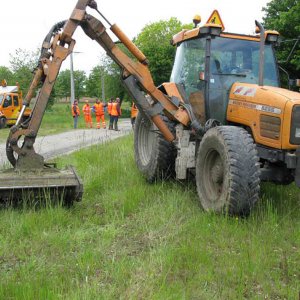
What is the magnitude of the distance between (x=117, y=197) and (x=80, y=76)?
89297 mm

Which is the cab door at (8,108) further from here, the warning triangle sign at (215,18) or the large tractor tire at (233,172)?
the large tractor tire at (233,172)

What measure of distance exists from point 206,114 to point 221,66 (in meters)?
0.68

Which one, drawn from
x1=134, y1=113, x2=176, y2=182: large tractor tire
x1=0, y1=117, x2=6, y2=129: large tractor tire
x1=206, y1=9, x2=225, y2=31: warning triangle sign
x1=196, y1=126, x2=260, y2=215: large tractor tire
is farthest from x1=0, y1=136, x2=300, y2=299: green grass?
x1=0, y1=117, x2=6, y2=129: large tractor tire

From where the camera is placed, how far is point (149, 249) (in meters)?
4.11

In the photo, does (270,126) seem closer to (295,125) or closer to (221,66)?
(295,125)

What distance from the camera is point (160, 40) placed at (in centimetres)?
6034

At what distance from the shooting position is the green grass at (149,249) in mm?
3287

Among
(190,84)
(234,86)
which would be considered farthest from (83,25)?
(234,86)

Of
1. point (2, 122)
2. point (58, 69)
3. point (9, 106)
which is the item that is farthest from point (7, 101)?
point (58, 69)

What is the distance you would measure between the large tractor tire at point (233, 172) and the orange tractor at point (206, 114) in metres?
0.01

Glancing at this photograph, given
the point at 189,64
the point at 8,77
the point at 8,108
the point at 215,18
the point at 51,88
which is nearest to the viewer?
the point at 51,88

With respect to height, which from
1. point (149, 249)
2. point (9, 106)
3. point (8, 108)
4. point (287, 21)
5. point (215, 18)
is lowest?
point (149, 249)

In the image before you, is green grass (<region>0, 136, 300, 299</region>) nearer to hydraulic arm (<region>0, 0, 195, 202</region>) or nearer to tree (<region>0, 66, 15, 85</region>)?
hydraulic arm (<region>0, 0, 195, 202</region>)

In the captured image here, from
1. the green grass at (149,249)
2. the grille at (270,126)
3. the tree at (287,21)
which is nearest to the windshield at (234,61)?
the grille at (270,126)
